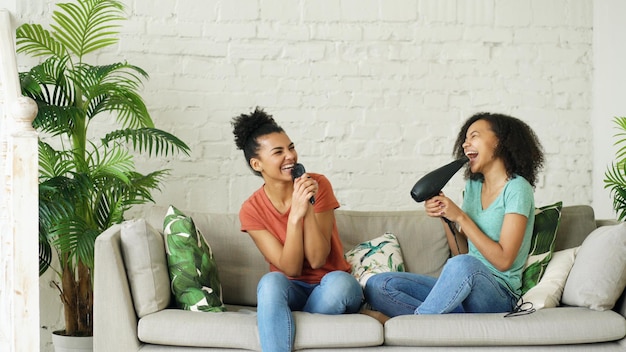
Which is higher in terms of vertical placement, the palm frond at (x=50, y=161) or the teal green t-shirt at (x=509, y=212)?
the palm frond at (x=50, y=161)

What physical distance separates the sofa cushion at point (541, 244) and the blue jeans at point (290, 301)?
67cm

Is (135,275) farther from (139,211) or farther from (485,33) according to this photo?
(485,33)

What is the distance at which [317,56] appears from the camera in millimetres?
4309

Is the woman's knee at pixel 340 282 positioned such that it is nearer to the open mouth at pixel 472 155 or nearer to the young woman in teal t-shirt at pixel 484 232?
the young woman in teal t-shirt at pixel 484 232

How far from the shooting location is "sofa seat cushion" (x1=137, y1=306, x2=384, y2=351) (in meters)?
2.84

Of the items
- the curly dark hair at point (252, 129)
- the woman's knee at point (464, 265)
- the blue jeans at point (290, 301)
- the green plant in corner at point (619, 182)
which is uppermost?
the curly dark hair at point (252, 129)

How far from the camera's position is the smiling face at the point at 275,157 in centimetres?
323

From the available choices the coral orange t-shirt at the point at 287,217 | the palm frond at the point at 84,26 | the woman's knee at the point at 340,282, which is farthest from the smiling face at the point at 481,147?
the palm frond at the point at 84,26

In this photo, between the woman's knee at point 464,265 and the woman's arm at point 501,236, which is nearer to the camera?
the woman's knee at point 464,265

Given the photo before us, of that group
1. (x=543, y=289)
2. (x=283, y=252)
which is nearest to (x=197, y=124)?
(x=283, y=252)

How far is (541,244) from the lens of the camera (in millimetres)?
3275

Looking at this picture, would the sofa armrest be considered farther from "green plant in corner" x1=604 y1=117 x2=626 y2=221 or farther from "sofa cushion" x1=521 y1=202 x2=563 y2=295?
"green plant in corner" x1=604 y1=117 x2=626 y2=221

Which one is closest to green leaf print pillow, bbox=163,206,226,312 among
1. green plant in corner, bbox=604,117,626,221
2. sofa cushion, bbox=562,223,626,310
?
sofa cushion, bbox=562,223,626,310

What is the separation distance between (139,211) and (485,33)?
2010 mm
